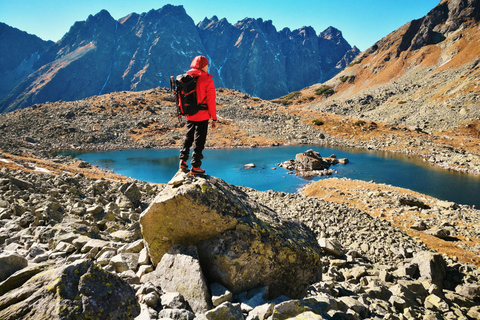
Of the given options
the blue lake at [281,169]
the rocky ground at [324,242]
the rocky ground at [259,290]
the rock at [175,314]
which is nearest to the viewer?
the rock at [175,314]

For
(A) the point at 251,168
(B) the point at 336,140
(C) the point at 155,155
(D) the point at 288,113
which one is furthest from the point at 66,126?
(B) the point at 336,140

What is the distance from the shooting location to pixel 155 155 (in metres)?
63.0

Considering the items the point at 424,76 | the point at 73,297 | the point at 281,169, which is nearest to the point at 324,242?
the point at 73,297

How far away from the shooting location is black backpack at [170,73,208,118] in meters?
7.26

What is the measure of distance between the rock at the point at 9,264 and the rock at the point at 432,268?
1408cm

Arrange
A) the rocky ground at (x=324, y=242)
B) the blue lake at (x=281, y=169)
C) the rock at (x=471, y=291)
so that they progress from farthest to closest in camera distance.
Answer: the blue lake at (x=281, y=169) → the rock at (x=471, y=291) → the rocky ground at (x=324, y=242)

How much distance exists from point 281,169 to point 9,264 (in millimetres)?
45206

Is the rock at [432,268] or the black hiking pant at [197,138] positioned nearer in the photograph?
the black hiking pant at [197,138]

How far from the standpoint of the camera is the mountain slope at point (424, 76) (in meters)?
80.2

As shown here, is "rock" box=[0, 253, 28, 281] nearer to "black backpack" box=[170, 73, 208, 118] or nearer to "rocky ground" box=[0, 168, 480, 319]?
"rocky ground" box=[0, 168, 480, 319]

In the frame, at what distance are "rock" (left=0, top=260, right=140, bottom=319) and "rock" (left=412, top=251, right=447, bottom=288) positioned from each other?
12.1 m

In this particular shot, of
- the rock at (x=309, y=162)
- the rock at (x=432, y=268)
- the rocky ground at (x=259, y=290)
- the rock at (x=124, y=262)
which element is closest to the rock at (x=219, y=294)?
the rocky ground at (x=259, y=290)

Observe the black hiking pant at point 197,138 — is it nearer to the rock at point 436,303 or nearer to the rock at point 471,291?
the rock at point 436,303

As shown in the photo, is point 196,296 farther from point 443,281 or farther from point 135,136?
point 135,136
